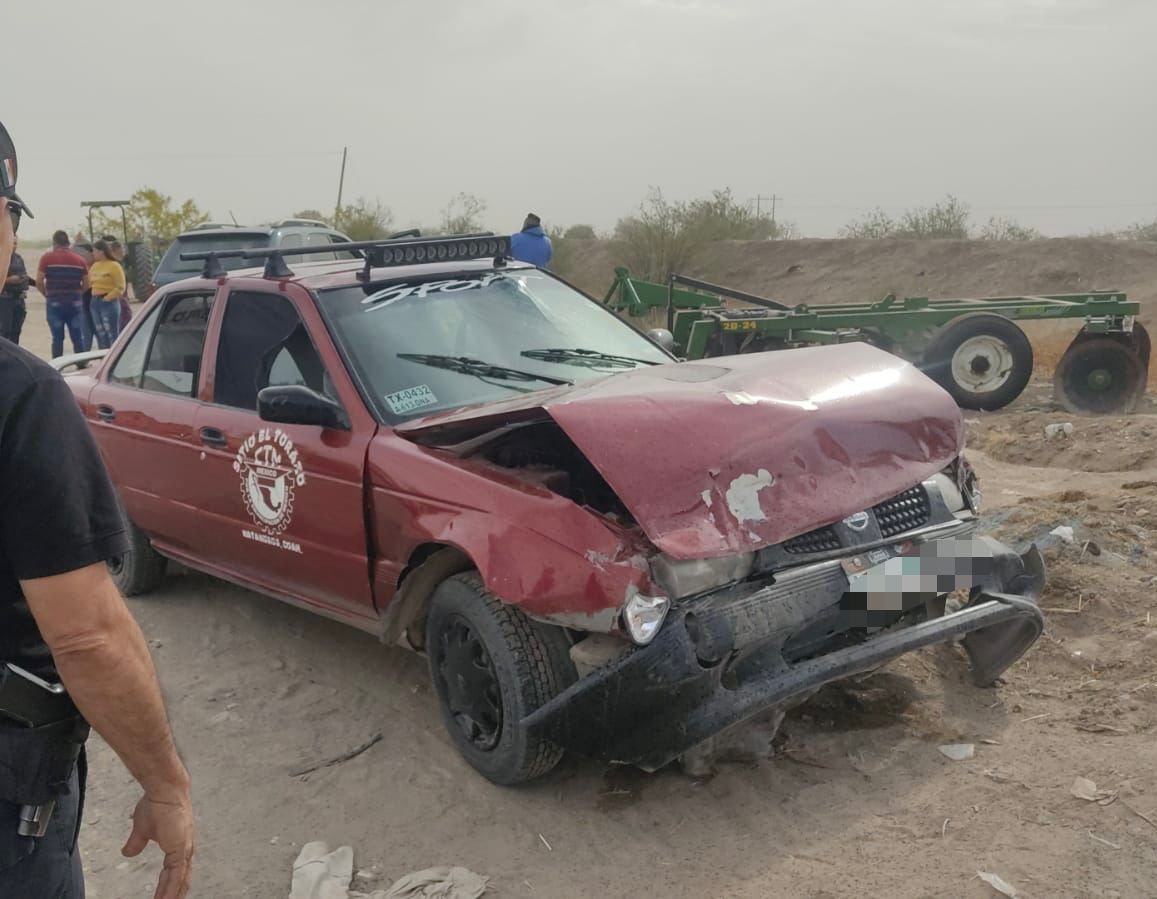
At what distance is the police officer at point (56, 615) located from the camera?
1.44 m

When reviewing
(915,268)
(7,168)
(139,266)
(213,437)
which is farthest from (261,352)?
(915,268)

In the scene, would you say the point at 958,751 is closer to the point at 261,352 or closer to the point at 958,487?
the point at 958,487

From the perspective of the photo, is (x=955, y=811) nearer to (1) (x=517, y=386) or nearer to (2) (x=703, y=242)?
(1) (x=517, y=386)

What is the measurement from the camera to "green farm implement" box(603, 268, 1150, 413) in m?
10.5

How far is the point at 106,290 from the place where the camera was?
14.6 meters

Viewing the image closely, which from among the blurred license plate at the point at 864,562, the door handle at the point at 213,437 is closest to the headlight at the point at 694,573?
the blurred license plate at the point at 864,562

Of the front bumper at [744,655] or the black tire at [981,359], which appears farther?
the black tire at [981,359]

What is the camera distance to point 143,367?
16.9ft

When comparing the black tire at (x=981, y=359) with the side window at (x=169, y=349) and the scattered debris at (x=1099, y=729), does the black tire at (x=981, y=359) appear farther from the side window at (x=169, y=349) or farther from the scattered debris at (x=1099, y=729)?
the side window at (x=169, y=349)

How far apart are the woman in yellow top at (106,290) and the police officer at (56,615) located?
47.3 ft

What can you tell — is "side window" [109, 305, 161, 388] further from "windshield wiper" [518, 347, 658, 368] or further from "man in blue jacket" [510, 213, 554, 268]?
"man in blue jacket" [510, 213, 554, 268]

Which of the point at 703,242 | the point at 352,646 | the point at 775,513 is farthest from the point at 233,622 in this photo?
the point at 703,242

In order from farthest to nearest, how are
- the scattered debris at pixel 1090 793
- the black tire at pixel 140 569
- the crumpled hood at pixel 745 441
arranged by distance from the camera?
the black tire at pixel 140 569
the scattered debris at pixel 1090 793
the crumpled hood at pixel 745 441

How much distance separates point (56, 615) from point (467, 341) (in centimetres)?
288
